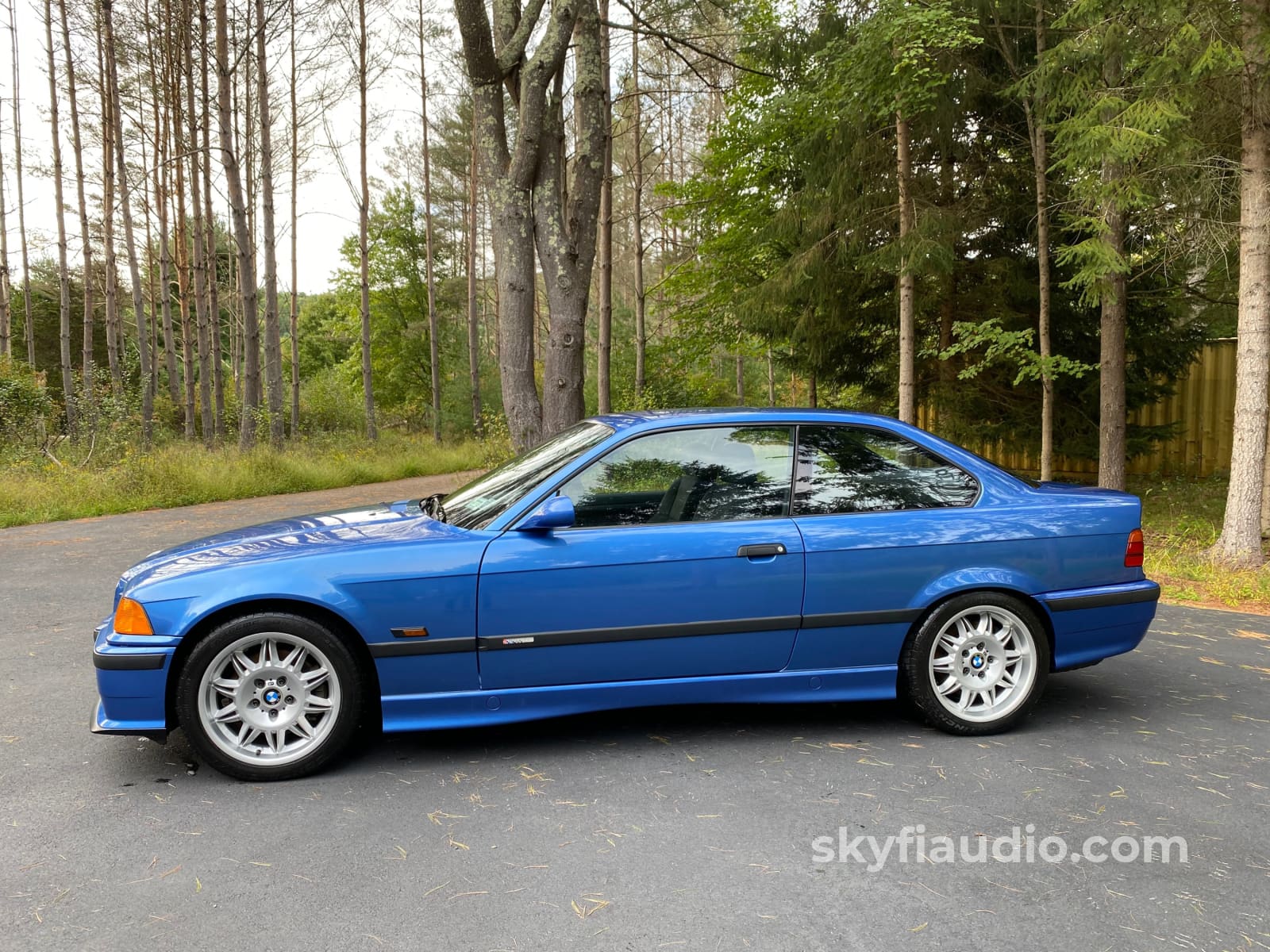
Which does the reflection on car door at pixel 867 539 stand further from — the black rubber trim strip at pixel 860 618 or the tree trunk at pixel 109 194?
the tree trunk at pixel 109 194

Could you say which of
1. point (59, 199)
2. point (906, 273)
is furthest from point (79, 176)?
point (906, 273)

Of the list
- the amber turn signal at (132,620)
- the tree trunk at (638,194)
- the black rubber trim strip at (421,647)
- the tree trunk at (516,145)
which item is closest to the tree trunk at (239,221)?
the tree trunk at (516,145)

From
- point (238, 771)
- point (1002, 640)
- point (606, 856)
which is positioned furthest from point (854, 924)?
point (238, 771)

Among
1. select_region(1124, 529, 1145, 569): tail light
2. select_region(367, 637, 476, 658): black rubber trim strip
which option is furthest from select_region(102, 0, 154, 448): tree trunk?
select_region(1124, 529, 1145, 569): tail light

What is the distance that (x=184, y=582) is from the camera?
357 centimetres

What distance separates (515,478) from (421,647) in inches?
39.9

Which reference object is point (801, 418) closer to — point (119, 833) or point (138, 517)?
point (119, 833)

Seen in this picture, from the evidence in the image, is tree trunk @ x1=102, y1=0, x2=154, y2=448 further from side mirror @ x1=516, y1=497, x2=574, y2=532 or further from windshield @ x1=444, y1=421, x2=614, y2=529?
side mirror @ x1=516, y1=497, x2=574, y2=532

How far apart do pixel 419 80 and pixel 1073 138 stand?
822 inches

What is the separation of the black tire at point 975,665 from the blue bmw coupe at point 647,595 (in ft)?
0.04

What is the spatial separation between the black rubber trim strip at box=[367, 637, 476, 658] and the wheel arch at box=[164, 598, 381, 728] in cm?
7

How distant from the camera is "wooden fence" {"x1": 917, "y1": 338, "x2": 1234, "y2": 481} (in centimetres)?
1488

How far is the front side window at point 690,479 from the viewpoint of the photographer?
3.96 m

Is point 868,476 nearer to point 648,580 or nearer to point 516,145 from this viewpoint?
point 648,580
